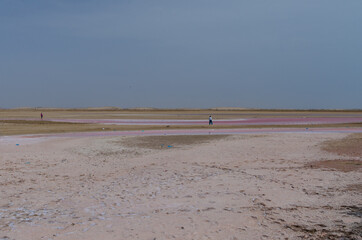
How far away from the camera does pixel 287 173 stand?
30.4 feet

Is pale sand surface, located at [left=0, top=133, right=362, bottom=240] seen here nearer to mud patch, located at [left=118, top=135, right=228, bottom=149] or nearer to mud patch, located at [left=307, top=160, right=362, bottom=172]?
mud patch, located at [left=307, top=160, right=362, bottom=172]

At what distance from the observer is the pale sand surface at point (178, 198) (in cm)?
514

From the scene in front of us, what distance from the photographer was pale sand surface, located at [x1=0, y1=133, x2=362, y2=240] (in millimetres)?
5145

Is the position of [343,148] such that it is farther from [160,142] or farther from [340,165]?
[160,142]

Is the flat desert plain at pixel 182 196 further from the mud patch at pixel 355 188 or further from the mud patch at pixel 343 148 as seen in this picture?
the mud patch at pixel 343 148

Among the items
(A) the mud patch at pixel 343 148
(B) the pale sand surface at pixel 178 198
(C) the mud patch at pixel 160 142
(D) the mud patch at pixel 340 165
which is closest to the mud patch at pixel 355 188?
(B) the pale sand surface at pixel 178 198

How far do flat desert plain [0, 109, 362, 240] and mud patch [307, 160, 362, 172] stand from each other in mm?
30

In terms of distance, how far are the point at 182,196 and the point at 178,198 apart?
16cm

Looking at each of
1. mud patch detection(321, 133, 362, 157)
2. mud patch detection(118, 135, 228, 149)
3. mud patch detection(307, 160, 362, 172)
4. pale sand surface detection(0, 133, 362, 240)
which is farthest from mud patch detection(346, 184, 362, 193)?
mud patch detection(118, 135, 228, 149)

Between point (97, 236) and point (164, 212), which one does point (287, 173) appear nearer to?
point (164, 212)

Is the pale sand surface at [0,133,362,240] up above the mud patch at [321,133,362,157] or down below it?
above

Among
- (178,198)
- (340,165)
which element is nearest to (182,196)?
(178,198)

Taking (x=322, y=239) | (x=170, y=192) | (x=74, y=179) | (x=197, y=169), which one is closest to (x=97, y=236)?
(x=170, y=192)

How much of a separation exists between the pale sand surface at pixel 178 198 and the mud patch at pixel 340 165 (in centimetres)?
31
